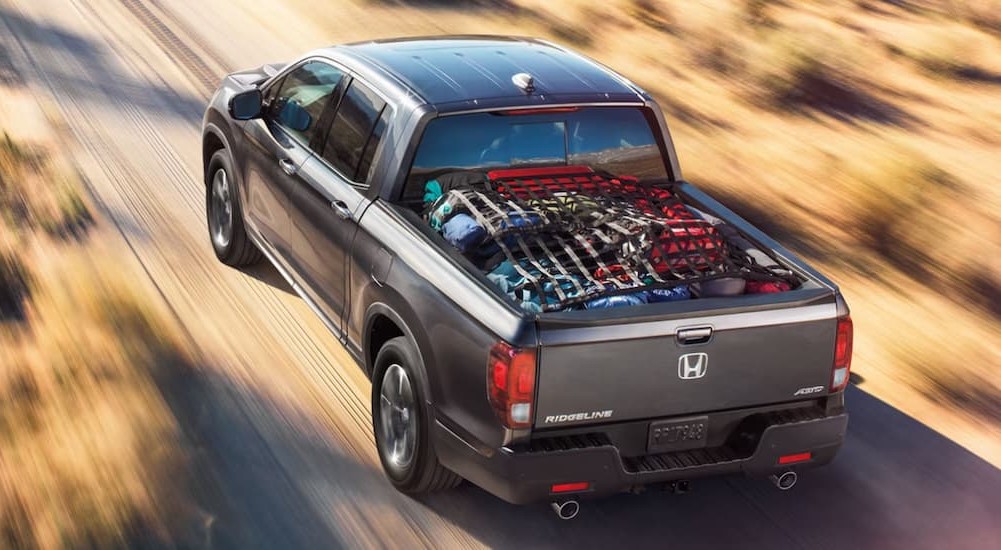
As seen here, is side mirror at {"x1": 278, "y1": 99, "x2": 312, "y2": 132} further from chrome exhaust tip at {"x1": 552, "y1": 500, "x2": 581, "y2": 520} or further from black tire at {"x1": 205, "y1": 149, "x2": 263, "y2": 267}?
chrome exhaust tip at {"x1": 552, "y1": 500, "x2": 581, "y2": 520}

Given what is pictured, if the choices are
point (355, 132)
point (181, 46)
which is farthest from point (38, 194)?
point (181, 46)

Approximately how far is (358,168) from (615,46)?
9161 mm

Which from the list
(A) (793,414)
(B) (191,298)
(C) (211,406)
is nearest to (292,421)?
(C) (211,406)

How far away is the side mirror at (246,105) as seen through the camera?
725 cm

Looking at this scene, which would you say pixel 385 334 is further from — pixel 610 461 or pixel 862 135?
pixel 862 135

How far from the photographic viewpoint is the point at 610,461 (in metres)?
5.07

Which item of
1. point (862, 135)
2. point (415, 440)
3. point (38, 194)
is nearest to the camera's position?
point (415, 440)

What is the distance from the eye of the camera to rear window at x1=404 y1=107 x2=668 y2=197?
6.30m

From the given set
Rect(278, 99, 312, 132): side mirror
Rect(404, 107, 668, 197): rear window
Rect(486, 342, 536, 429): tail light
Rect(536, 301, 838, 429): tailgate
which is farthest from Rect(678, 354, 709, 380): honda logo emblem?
Rect(278, 99, 312, 132): side mirror

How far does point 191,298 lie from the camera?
7.89 meters

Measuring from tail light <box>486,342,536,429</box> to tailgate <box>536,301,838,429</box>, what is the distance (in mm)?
40

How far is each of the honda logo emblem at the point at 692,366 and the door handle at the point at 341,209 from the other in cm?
200

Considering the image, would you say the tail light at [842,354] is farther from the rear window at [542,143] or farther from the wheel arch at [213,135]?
the wheel arch at [213,135]

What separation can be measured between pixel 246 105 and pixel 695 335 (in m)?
3.35
